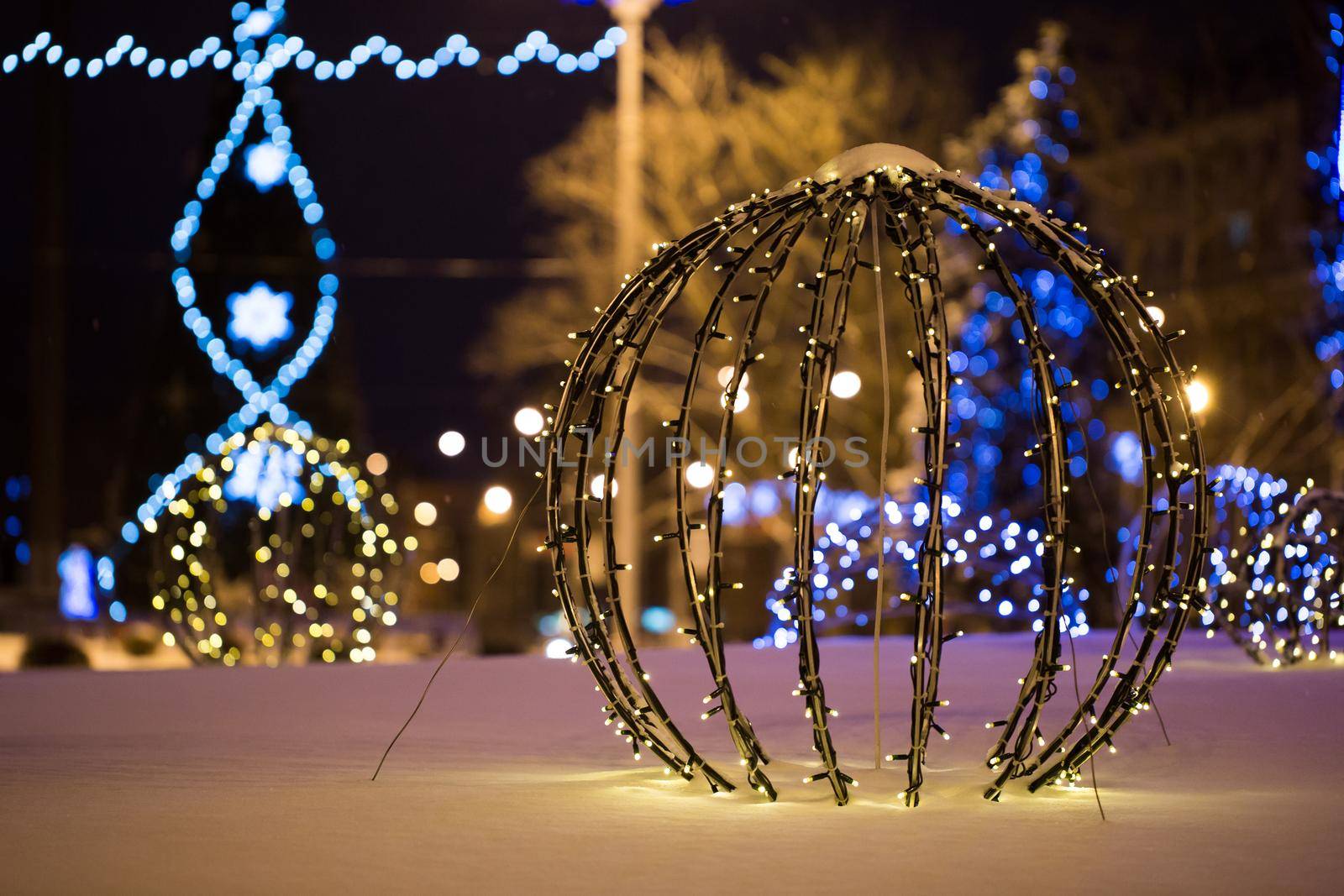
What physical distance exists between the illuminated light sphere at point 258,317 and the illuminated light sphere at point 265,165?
1494mm

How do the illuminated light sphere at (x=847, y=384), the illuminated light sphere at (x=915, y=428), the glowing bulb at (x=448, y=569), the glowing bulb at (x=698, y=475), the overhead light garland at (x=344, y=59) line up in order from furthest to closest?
the glowing bulb at (x=448, y=569) < the glowing bulb at (x=698, y=475) < the illuminated light sphere at (x=847, y=384) < the overhead light garland at (x=344, y=59) < the illuminated light sphere at (x=915, y=428)

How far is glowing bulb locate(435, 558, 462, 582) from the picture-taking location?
29.7 metres

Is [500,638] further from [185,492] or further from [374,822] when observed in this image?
[374,822]

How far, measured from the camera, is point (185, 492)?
11484 mm

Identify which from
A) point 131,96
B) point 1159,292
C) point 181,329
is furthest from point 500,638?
point 131,96

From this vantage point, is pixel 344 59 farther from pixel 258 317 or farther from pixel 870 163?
pixel 870 163

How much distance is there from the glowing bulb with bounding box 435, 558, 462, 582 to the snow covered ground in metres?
20.8

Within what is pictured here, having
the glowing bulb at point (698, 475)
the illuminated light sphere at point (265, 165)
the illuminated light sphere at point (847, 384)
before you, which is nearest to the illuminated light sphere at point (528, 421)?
the glowing bulb at point (698, 475)

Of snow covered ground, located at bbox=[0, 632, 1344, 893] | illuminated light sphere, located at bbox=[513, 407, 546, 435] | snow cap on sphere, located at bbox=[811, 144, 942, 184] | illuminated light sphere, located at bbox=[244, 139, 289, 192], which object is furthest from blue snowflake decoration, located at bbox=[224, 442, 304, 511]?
snow cap on sphere, located at bbox=[811, 144, 942, 184]

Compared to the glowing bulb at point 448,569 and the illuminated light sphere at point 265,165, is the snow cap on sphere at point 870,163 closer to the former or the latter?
the illuminated light sphere at point 265,165

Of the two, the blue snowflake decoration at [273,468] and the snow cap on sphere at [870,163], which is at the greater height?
the snow cap on sphere at [870,163]

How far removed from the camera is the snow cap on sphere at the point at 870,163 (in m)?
5.33

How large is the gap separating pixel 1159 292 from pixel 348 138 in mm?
13293

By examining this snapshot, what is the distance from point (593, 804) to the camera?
17.2 ft
